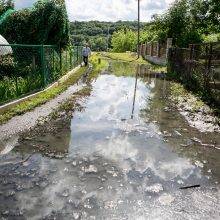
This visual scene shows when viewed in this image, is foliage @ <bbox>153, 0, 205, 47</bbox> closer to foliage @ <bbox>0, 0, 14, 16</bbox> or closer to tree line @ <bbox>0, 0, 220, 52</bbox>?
Result: tree line @ <bbox>0, 0, 220, 52</bbox>

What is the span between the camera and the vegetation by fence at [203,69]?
424 inches

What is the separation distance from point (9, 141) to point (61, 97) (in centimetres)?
517

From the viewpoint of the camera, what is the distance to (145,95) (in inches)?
502

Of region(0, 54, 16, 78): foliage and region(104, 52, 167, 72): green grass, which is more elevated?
region(0, 54, 16, 78): foliage

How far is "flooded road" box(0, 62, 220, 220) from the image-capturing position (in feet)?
13.0

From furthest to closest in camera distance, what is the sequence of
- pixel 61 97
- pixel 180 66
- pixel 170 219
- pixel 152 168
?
pixel 180 66 < pixel 61 97 < pixel 152 168 < pixel 170 219

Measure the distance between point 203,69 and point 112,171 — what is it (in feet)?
28.1

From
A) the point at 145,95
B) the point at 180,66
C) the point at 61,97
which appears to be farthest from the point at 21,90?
the point at 180,66

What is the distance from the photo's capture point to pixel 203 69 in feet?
40.4

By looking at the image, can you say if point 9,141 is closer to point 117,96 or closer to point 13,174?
point 13,174

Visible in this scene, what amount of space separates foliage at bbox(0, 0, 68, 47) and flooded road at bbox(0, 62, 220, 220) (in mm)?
7630

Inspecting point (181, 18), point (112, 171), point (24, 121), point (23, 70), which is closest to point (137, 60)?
point (181, 18)

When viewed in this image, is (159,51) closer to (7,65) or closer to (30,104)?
(7,65)

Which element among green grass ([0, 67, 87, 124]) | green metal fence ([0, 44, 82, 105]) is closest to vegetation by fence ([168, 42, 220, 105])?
green grass ([0, 67, 87, 124])
